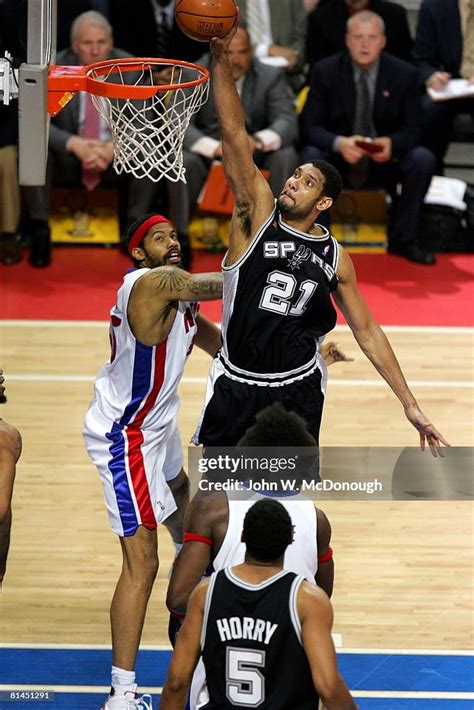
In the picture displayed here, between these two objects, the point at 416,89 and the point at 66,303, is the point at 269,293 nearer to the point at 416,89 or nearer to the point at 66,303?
the point at 66,303

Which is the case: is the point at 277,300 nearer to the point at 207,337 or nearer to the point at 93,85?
the point at 207,337

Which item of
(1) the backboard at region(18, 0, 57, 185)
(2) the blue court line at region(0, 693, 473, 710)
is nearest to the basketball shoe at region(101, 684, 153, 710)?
(2) the blue court line at region(0, 693, 473, 710)

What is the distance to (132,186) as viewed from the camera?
34.6ft

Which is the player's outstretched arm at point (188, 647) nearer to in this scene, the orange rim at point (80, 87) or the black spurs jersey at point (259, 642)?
the black spurs jersey at point (259, 642)

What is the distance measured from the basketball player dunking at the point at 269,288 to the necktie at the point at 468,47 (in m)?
6.25

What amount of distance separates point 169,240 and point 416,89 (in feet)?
19.3

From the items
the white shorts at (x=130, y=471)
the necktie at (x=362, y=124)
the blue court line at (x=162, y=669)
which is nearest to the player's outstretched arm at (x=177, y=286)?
the white shorts at (x=130, y=471)

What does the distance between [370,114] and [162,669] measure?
6.44 m

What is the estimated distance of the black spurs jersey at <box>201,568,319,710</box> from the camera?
3.80 meters

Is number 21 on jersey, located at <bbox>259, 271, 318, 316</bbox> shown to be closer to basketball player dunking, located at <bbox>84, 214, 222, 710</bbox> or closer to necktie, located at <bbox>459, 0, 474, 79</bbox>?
basketball player dunking, located at <bbox>84, 214, 222, 710</bbox>

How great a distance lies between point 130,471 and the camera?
17.3ft

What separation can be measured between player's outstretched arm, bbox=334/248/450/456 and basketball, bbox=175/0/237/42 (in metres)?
1.08

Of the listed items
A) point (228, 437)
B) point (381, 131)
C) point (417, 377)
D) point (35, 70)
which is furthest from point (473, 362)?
point (35, 70)

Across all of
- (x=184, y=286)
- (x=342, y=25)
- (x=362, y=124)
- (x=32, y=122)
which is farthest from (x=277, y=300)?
(x=342, y=25)
